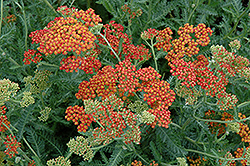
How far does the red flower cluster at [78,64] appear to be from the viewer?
8.87 ft

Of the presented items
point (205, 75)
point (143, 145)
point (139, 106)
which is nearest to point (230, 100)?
point (205, 75)

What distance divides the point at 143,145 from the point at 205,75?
1409mm

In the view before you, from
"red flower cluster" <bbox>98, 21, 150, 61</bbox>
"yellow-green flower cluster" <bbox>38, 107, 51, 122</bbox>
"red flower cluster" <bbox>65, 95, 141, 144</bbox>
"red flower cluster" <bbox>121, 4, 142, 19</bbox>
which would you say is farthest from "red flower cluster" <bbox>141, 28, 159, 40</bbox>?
"yellow-green flower cluster" <bbox>38, 107, 51, 122</bbox>

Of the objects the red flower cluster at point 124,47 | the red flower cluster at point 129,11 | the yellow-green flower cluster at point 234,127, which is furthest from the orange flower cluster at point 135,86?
the red flower cluster at point 129,11

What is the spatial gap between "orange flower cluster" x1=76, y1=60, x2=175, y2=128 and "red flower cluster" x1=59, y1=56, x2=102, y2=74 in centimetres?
14

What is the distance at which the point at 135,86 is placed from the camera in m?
2.75

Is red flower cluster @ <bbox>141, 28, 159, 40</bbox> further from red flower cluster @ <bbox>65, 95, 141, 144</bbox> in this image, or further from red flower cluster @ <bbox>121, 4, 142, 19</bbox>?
red flower cluster @ <bbox>65, 95, 141, 144</bbox>

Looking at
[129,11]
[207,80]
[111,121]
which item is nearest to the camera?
[111,121]

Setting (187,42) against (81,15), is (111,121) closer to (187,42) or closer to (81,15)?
(81,15)

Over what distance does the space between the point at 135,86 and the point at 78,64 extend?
705mm

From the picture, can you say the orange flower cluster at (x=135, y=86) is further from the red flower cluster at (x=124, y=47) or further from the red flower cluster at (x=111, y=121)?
the red flower cluster at (x=124, y=47)

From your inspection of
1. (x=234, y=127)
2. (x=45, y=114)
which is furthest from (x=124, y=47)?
(x=234, y=127)

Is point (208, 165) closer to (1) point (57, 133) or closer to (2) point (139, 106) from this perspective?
(2) point (139, 106)

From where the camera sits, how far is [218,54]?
2.68 m
